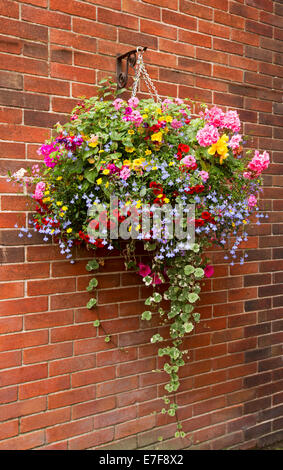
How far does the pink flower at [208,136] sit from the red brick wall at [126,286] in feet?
2.24

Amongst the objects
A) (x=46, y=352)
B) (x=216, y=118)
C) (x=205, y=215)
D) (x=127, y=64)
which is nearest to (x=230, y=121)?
(x=216, y=118)

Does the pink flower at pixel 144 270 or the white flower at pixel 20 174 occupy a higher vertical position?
the white flower at pixel 20 174

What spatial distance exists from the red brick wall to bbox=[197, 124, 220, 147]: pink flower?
0.68 metres

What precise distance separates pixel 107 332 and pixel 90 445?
573 millimetres

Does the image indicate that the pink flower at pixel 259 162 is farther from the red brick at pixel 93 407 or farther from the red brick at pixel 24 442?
the red brick at pixel 24 442

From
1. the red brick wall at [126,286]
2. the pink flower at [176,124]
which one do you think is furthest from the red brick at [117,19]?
the pink flower at [176,124]

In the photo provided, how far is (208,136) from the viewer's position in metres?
1.78

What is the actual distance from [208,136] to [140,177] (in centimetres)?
32

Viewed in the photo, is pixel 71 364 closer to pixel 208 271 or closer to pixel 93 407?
pixel 93 407

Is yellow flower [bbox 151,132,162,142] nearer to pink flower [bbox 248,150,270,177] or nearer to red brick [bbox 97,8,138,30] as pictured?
pink flower [bbox 248,150,270,177]

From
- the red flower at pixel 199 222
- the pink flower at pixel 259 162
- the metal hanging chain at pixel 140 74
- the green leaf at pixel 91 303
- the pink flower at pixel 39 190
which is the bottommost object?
the green leaf at pixel 91 303

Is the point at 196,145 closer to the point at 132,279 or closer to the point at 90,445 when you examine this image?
the point at 132,279

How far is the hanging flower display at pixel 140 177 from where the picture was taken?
1.78 m

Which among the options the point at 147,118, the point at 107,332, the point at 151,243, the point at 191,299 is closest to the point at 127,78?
the point at 147,118
